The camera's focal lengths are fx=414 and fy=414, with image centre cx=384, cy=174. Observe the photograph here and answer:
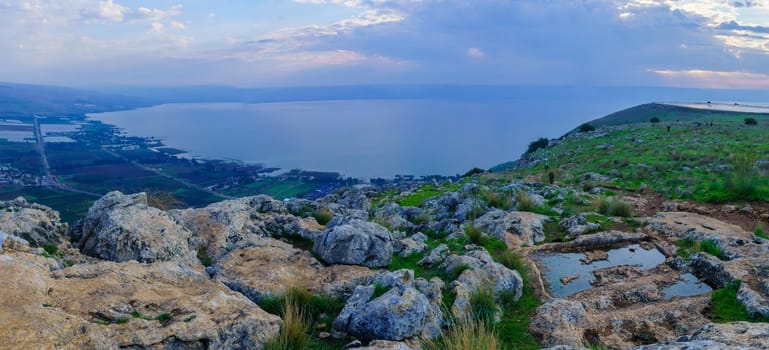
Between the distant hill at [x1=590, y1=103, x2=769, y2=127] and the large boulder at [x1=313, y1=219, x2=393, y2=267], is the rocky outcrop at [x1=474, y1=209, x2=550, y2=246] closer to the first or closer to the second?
the large boulder at [x1=313, y1=219, x2=393, y2=267]

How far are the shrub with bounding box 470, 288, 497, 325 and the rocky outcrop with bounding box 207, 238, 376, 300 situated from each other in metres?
1.87

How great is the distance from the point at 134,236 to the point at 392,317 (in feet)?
16.8

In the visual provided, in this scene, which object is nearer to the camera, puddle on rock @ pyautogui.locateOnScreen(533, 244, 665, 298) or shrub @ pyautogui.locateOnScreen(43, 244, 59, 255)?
shrub @ pyautogui.locateOnScreen(43, 244, 59, 255)

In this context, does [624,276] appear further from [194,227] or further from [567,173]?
[567,173]

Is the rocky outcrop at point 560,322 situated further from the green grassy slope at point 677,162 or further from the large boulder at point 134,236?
the green grassy slope at point 677,162

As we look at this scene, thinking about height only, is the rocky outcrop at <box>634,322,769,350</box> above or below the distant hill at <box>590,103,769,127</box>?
below

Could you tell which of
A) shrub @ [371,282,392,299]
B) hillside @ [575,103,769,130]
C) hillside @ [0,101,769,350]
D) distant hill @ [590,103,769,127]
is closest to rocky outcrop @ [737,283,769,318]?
hillside @ [0,101,769,350]

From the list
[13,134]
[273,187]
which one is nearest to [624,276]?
[273,187]

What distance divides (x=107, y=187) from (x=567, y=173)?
71.3 meters

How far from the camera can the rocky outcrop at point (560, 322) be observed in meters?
6.06

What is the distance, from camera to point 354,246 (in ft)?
28.1

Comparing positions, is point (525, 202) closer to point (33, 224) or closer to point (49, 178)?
point (33, 224)

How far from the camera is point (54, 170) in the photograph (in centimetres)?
8288

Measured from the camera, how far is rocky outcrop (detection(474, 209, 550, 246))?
1126 centimetres
